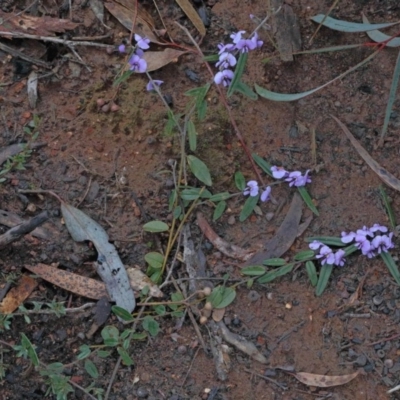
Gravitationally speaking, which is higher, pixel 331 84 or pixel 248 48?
pixel 248 48

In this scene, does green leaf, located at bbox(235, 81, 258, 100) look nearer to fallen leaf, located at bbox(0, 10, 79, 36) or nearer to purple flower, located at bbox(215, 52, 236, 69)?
purple flower, located at bbox(215, 52, 236, 69)

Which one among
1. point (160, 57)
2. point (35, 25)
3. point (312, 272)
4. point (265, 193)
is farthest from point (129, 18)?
point (312, 272)

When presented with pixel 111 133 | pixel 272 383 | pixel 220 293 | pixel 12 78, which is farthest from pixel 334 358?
pixel 12 78

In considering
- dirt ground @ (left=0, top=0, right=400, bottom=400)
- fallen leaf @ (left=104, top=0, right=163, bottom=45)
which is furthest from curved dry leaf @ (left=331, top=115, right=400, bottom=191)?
fallen leaf @ (left=104, top=0, right=163, bottom=45)

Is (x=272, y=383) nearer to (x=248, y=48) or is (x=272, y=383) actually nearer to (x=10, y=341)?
(x=10, y=341)

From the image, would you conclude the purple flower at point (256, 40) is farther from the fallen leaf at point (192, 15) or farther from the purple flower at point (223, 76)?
the fallen leaf at point (192, 15)

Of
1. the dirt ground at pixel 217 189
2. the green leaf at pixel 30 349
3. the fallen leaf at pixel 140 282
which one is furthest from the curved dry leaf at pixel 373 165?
Result: the green leaf at pixel 30 349
